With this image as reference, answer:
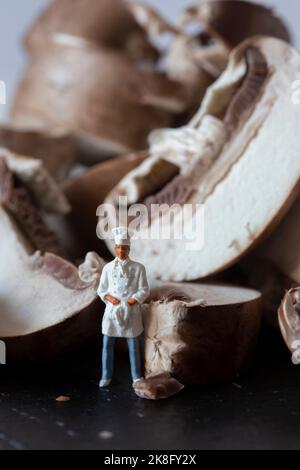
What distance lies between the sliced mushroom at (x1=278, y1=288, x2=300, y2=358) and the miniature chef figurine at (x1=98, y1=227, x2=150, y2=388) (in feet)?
0.78

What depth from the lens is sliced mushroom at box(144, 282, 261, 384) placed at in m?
1.11

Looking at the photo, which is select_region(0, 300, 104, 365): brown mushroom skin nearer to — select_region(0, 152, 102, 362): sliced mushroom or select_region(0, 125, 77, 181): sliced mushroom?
select_region(0, 152, 102, 362): sliced mushroom

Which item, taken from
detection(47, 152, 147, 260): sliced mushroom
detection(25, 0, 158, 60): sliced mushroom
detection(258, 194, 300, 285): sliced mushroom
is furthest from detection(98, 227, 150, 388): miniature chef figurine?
detection(25, 0, 158, 60): sliced mushroom

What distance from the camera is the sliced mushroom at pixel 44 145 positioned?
1.80 m

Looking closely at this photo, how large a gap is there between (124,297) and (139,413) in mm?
192

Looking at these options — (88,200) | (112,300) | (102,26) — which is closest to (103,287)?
(112,300)

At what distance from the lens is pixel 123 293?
112 cm

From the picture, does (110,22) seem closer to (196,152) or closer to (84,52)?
(84,52)

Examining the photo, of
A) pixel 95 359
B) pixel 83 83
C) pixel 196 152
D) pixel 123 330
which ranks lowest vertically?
pixel 95 359

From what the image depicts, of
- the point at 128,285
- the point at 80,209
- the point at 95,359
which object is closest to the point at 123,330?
the point at 128,285

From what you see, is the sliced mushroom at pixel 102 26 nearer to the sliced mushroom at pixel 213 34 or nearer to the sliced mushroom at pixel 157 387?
the sliced mushroom at pixel 213 34

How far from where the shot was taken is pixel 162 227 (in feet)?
4.64

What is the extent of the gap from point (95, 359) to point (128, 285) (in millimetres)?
226

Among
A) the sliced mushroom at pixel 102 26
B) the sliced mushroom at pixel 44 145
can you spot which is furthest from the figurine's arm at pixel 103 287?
the sliced mushroom at pixel 102 26
